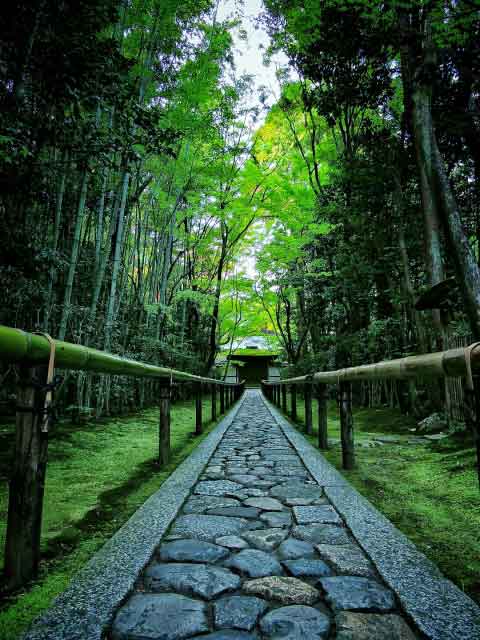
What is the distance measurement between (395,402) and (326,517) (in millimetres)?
7205

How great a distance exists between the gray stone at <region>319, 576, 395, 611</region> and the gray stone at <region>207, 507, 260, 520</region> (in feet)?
2.86

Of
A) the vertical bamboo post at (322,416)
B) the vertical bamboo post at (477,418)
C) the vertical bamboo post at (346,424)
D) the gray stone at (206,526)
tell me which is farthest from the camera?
the vertical bamboo post at (322,416)

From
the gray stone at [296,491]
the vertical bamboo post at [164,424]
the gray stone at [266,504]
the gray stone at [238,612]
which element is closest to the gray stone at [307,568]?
the gray stone at [238,612]

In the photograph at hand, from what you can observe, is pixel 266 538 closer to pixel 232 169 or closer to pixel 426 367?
pixel 426 367

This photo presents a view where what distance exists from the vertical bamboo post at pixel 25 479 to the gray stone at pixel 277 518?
53.3 inches

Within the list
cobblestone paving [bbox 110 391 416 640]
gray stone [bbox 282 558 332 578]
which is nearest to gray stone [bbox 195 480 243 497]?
cobblestone paving [bbox 110 391 416 640]

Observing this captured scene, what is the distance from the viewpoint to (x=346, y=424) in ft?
11.4

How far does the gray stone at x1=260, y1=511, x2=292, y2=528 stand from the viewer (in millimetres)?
2232

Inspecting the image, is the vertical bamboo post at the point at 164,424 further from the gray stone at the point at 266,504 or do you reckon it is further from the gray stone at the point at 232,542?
the gray stone at the point at 232,542

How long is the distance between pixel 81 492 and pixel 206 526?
46.5 inches

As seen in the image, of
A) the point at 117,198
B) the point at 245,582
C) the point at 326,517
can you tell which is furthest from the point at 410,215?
the point at 245,582

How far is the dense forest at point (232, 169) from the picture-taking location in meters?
3.98

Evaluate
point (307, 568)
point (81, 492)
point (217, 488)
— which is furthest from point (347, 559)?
point (81, 492)

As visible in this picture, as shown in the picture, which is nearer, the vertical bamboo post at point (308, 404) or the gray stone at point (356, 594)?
the gray stone at point (356, 594)
